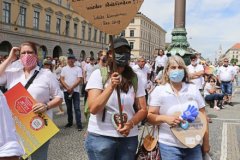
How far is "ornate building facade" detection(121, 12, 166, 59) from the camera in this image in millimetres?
107875

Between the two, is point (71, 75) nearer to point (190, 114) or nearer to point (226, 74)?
point (190, 114)

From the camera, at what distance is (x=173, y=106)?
3.57 m

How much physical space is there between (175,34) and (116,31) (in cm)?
773

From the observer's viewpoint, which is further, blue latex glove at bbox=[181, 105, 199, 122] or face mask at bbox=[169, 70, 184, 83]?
face mask at bbox=[169, 70, 184, 83]

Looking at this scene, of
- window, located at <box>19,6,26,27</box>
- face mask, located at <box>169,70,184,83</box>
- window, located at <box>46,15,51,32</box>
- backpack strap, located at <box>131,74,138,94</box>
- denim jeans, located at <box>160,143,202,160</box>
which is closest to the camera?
backpack strap, located at <box>131,74,138,94</box>

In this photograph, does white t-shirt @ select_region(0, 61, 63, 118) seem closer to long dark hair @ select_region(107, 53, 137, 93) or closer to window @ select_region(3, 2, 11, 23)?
long dark hair @ select_region(107, 53, 137, 93)

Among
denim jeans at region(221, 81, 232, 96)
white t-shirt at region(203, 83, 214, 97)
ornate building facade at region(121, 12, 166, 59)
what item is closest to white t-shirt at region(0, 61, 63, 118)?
white t-shirt at region(203, 83, 214, 97)

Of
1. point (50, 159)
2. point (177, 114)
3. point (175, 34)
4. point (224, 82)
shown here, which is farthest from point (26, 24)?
point (177, 114)

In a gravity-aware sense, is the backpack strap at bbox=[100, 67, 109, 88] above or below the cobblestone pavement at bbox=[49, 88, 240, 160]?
above

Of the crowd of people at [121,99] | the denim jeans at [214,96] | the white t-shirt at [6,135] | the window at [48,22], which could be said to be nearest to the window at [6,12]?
the window at [48,22]

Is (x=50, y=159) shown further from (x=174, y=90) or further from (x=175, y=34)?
(x=175, y=34)

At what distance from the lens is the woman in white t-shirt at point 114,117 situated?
10.6 feet

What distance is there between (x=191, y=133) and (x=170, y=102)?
13.3 inches

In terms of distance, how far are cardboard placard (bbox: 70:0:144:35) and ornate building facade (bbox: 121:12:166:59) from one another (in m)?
93.5
